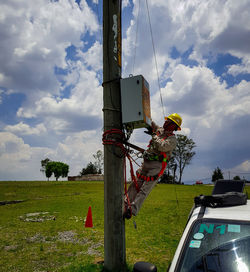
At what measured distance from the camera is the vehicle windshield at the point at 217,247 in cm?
227

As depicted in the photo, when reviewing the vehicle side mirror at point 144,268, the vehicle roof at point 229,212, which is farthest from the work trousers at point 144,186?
the vehicle side mirror at point 144,268

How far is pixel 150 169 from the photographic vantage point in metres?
4.59

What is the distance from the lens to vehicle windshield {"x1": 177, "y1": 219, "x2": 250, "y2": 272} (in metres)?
2.27

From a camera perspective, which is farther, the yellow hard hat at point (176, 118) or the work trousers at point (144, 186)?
the yellow hard hat at point (176, 118)

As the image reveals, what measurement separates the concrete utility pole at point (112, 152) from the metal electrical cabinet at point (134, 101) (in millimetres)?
161

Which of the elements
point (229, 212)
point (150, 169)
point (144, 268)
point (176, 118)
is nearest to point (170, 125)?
point (176, 118)

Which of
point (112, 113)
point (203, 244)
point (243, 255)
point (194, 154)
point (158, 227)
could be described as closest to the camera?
point (243, 255)

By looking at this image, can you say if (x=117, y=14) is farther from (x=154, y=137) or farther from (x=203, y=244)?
(x=203, y=244)

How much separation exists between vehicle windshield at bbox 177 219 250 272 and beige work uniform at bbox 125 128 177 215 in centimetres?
182

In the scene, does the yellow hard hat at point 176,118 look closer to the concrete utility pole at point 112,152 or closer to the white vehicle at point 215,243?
the concrete utility pole at point 112,152

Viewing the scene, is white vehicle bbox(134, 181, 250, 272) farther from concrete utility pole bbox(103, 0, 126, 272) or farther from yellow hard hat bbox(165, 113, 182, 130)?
yellow hard hat bbox(165, 113, 182, 130)

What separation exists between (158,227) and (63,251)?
3.46 meters

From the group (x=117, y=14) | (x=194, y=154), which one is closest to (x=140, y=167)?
(x=117, y=14)

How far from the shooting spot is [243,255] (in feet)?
7.50
